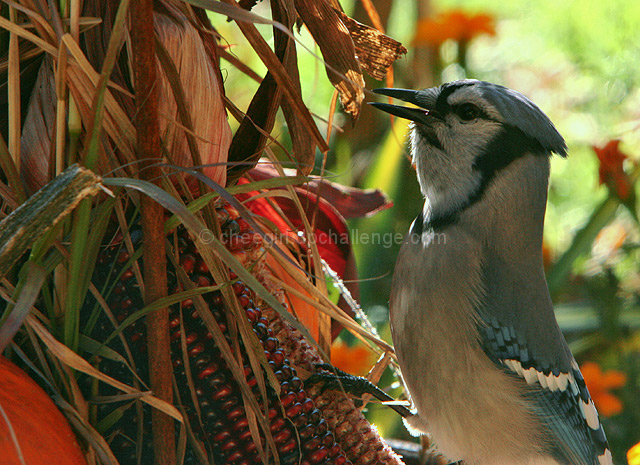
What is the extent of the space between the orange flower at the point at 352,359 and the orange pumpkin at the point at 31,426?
0.78m

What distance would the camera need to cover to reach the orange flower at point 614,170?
1391 millimetres

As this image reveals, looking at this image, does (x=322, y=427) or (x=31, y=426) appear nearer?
(x=31, y=426)

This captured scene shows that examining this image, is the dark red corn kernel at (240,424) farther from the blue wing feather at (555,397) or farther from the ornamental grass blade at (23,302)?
the blue wing feather at (555,397)

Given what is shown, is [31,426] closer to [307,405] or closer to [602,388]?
[307,405]

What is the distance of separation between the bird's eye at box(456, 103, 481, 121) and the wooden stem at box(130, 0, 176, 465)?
394 mm

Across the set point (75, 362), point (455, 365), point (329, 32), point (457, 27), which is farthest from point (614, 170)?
point (75, 362)

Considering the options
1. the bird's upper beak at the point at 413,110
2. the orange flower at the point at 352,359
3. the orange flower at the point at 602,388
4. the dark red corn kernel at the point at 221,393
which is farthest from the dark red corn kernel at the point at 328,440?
the orange flower at the point at 602,388

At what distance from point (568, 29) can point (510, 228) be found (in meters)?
2.38

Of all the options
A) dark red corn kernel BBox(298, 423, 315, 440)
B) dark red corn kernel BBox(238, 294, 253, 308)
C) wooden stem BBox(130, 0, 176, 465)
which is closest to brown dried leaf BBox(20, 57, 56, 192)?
wooden stem BBox(130, 0, 176, 465)

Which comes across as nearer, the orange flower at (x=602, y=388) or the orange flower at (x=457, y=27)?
the orange flower at (x=602, y=388)

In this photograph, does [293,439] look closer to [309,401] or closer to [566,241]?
[309,401]

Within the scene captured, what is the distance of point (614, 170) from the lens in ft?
4.58

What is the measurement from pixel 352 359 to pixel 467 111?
61cm

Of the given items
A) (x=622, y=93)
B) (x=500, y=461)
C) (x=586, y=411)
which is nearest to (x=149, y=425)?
(x=500, y=461)
